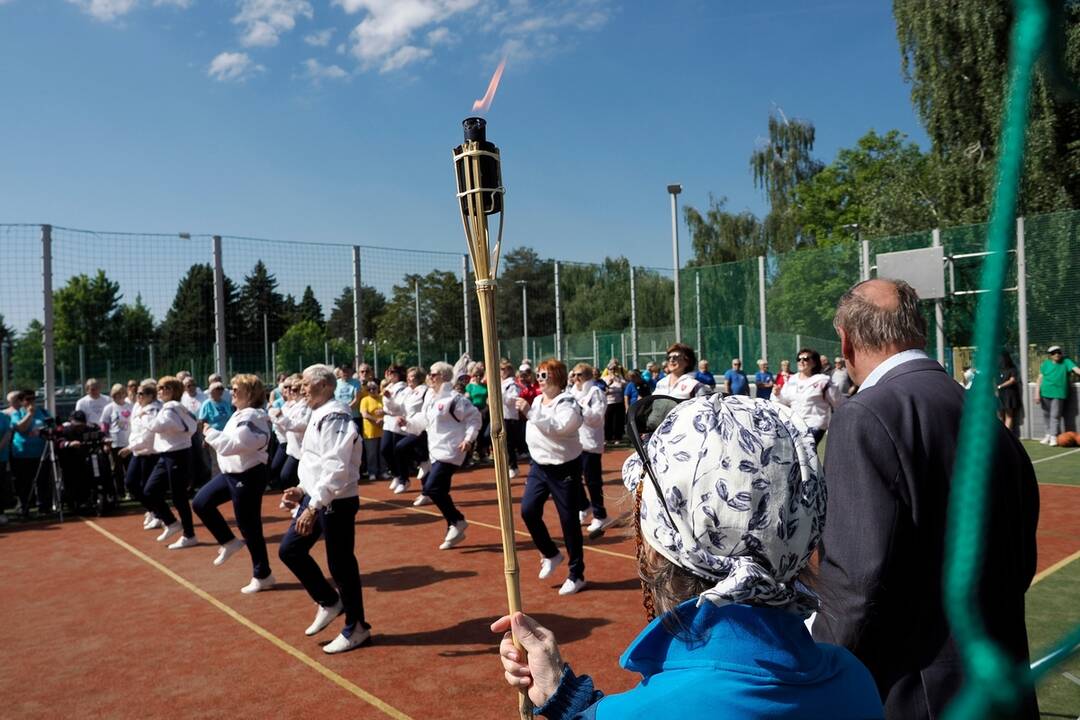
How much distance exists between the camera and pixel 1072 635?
102cm

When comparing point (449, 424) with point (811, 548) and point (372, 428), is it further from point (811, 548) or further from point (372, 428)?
point (811, 548)

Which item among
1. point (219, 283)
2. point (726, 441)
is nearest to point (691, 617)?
point (726, 441)

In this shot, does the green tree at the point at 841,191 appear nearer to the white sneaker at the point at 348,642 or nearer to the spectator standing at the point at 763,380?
the spectator standing at the point at 763,380

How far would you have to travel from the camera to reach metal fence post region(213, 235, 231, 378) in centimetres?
1371

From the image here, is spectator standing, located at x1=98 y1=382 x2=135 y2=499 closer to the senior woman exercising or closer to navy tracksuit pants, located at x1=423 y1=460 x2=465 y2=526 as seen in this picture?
navy tracksuit pants, located at x1=423 y1=460 x2=465 y2=526

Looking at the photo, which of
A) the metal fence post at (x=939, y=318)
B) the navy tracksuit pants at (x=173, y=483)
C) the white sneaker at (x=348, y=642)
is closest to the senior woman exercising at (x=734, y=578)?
the white sneaker at (x=348, y=642)

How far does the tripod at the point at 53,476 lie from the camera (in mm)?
11297

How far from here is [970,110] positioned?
76.0 feet

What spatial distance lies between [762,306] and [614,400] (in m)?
5.59

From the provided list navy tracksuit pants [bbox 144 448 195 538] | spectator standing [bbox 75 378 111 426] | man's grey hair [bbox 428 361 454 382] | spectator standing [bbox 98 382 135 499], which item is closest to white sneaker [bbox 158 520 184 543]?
navy tracksuit pants [bbox 144 448 195 538]

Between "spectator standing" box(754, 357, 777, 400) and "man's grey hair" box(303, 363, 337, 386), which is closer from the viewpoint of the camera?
"man's grey hair" box(303, 363, 337, 386)

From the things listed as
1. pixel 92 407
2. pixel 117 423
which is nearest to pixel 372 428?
pixel 117 423

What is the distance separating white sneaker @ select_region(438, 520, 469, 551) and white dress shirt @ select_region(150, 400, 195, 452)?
3.40 m

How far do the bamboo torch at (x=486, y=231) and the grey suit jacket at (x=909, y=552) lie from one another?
36.8 inches
